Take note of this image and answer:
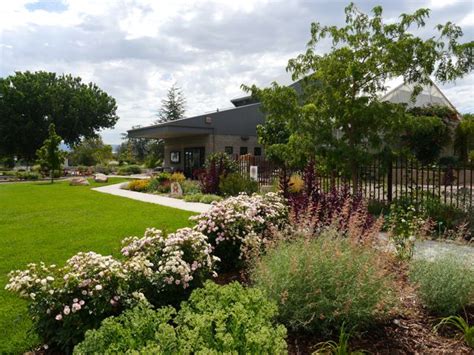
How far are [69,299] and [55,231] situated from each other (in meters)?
5.52

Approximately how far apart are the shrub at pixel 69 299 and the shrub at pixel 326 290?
4.44 ft

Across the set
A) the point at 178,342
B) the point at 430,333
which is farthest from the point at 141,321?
the point at 430,333

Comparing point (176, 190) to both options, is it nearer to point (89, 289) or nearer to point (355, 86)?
point (355, 86)

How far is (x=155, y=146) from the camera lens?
52.1 metres

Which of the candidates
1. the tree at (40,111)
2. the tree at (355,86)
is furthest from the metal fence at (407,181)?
the tree at (40,111)

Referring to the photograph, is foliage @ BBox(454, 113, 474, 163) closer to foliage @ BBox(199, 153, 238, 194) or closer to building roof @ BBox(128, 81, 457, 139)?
building roof @ BBox(128, 81, 457, 139)

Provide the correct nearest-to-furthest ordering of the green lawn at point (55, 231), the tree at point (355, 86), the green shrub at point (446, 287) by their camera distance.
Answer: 1. the green shrub at point (446, 287)
2. the green lawn at point (55, 231)
3. the tree at point (355, 86)

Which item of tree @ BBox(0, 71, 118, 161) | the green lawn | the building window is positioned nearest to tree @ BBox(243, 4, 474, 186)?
the green lawn

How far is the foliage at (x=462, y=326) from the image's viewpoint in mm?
3104

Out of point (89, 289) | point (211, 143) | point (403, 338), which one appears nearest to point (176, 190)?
point (211, 143)

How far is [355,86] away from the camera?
9.11 metres

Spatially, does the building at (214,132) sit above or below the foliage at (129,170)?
above

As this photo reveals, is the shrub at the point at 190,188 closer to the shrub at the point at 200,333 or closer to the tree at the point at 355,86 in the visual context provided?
the tree at the point at 355,86

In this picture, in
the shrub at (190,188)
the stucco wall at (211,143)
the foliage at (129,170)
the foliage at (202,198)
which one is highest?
the stucco wall at (211,143)
